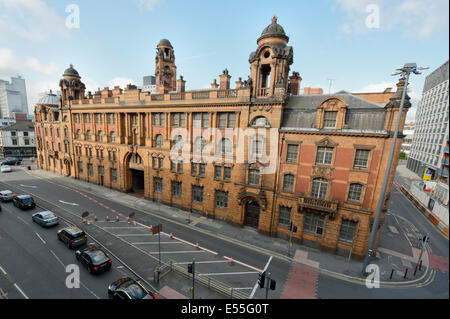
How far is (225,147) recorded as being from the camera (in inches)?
1005

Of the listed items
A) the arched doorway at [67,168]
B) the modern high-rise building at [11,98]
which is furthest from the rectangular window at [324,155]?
the modern high-rise building at [11,98]

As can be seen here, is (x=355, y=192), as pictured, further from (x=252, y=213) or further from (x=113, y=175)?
(x=113, y=175)

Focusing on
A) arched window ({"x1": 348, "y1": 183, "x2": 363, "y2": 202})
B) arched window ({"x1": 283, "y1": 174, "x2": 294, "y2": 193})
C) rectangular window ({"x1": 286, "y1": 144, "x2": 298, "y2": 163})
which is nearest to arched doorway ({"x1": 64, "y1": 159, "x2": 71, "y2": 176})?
arched window ({"x1": 283, "y1": 174, "x2": 294, "y2": 193})

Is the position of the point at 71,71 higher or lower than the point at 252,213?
higher

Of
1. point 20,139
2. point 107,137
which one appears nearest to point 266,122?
point 107,137

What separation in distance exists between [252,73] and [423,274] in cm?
2668

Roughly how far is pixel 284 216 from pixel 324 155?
828cm

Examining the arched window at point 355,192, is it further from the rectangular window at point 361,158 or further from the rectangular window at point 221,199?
the rectangular window at point 221,199

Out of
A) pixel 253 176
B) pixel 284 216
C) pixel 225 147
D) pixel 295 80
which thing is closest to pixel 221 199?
pixel 253 176

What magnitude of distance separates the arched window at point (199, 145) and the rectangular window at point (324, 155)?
1421 cm

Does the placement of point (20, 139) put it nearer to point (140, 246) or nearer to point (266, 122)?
point (140, 246)

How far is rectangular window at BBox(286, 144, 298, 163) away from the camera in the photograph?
21.8 meters

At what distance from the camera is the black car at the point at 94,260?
629 inches
